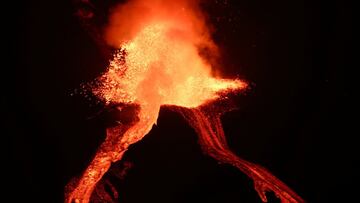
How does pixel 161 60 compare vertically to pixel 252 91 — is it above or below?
above

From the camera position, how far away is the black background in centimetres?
524

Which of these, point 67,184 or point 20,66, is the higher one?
point 20,66

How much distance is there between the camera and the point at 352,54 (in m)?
5.25

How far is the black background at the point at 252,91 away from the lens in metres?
5.24

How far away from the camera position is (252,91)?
5.54 metres

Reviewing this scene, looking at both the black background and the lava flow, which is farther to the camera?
the lava flow

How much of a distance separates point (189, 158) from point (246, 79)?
1796 millimetres

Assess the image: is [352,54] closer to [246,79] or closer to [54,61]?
[246,79]

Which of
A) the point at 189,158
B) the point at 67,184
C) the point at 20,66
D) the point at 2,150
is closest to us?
the point at 189,158

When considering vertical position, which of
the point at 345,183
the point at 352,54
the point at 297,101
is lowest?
the point at 345,183

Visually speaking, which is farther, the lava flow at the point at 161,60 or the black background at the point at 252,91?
the lava flow at the point at 161,60

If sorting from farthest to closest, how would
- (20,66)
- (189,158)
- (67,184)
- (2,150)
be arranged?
(20,66) → (2,150) → (67,184) → (189,158)

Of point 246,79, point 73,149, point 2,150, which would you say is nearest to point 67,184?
point 73,149

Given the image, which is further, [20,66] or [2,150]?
[20,66]
